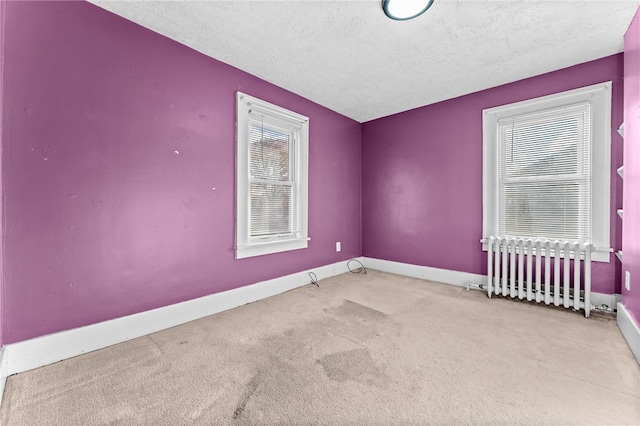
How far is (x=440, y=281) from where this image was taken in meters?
3.54

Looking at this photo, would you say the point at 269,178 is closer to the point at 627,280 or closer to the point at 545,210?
the point at 545,210

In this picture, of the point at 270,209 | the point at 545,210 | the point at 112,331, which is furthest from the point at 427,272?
the point at 112,331

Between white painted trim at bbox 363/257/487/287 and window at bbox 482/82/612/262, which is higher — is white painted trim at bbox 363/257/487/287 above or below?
below

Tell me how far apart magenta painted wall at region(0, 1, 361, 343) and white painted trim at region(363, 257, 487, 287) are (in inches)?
88.0

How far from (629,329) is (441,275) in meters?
1.76

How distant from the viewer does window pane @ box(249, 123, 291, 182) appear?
2.92 meters

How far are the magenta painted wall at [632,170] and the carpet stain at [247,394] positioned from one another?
2603 millimetres

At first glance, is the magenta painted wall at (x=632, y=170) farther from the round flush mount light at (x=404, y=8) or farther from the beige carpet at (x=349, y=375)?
the round flush mount light at (x=404, y=8)

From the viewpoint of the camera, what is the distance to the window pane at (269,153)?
2.92 m

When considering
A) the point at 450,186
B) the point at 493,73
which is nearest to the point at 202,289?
the point at 450,186

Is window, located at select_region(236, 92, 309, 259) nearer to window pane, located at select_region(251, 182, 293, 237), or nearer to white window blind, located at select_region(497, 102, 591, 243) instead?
window pane, located at select_region(251, 182, 293, 237)

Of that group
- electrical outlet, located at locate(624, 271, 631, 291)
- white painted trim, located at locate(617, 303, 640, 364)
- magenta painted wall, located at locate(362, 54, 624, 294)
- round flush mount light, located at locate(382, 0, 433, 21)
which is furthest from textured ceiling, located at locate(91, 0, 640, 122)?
white painted trim, located at locate(617, 303, 640, 364)

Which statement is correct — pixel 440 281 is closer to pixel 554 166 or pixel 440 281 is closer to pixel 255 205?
pixel 554 166

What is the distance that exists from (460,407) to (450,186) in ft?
9.11
